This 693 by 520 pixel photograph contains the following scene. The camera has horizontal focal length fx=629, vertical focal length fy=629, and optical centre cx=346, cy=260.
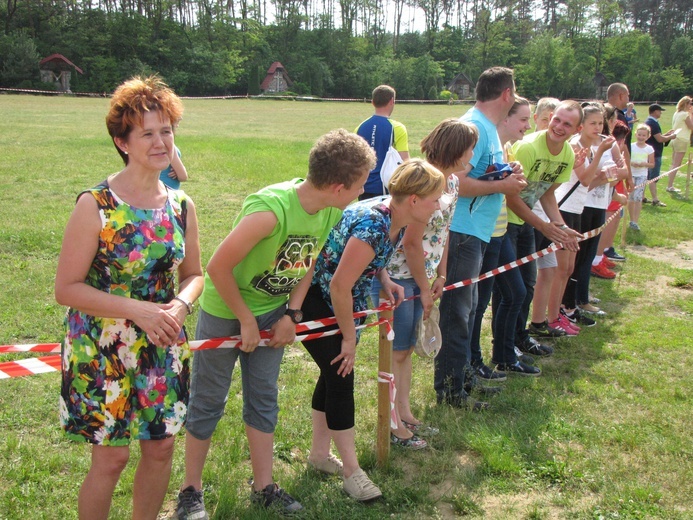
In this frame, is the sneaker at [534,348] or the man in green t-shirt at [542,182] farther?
the sneaker at [534,348]

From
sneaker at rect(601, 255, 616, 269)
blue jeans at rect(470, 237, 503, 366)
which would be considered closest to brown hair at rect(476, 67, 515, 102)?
blue jeans at rect(470, 237, 503, 366)

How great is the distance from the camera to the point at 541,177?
5555 millimetres

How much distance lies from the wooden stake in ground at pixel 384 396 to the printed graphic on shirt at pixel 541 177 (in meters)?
2.49

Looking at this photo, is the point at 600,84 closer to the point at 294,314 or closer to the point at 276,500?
the point at 294,314

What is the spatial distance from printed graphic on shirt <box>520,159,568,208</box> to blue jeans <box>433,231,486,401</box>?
1.20 meters

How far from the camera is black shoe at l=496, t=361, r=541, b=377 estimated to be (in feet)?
17.8

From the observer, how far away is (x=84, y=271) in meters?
2.40

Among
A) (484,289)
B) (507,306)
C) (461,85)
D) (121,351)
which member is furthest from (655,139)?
(461,85)

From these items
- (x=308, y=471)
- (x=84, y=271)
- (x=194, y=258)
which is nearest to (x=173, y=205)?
(x=194, y=258)

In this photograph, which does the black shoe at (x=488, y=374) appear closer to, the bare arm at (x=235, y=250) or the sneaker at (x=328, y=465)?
the sneaker at (x=328, y=465)

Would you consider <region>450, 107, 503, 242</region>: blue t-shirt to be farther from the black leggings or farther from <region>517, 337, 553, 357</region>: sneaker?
<region>517, 337, 553, 357</region>: sneaker

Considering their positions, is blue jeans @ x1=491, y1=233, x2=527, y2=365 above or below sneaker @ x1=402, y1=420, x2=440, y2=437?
above

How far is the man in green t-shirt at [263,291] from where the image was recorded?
2900mm

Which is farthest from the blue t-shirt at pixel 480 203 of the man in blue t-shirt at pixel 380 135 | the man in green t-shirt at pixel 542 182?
the man in blue t-shirt at pixel 380 135
